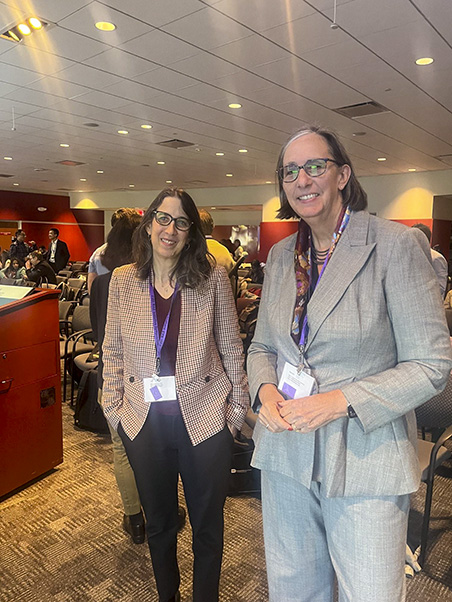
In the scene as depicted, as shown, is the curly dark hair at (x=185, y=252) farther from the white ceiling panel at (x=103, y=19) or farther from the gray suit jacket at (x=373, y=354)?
the white ceiling panel at (x=103, y=19)

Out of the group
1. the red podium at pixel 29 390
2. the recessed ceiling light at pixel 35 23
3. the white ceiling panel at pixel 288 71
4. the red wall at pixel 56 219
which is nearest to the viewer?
the red podium at pixel 29 390

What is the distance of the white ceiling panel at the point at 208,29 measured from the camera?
3.57 meters

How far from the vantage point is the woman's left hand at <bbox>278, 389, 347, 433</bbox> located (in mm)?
1005

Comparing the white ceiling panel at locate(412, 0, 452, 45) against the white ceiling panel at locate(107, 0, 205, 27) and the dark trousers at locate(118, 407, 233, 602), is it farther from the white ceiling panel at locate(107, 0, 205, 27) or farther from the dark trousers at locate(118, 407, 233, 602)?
the dark trousers at locate(118, 407, 233, 602)

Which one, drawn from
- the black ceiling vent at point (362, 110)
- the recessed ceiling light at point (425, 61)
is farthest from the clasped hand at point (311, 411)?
the black ceiling vent at point (362, 110)

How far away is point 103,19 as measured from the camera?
3654 mm

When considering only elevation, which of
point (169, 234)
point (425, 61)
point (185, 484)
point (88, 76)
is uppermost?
point (88, 76)

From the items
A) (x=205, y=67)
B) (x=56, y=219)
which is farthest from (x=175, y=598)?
(x=56, y=219)

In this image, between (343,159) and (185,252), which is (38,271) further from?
(343,159)

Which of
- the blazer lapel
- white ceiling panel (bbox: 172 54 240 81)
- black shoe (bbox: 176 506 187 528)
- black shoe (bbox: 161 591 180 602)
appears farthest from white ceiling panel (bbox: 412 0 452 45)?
black shoe (bbox: 161 591 180 602)

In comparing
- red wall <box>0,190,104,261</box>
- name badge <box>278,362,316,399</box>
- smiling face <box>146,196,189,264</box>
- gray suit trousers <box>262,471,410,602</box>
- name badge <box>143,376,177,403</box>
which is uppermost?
red wall <box>0,190,104,261</box>

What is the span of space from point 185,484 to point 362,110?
18.7 feet

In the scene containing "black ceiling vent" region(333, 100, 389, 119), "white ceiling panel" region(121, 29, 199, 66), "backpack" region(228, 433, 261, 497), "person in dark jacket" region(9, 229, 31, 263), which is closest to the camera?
"backpack" region(228, 433, 261, 497)

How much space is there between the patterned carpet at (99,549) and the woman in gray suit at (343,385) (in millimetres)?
959
